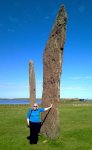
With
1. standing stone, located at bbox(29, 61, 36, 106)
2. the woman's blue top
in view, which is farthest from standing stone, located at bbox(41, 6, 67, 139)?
standing stone, located at bbox(29, 61, 36, 106)

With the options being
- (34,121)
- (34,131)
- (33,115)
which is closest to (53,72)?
(33,115)

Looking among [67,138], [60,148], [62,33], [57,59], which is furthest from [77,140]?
[62,33]

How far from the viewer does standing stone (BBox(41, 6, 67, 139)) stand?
1559 centimetres

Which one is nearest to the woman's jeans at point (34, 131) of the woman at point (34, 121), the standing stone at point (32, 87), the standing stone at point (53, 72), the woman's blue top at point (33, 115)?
the woman at point (34, 121)

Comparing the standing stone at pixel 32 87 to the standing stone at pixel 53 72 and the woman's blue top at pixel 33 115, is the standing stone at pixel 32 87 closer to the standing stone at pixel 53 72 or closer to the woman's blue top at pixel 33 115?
the standing stone at pixel 53 72

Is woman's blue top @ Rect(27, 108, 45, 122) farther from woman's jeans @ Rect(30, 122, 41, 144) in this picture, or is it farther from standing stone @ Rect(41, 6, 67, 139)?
standing stone @ Rect(41, 6, 67, 139)

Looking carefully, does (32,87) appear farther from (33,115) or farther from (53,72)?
(33,115)

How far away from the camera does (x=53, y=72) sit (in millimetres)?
15672

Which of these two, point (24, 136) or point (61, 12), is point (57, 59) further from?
point (24, 136)

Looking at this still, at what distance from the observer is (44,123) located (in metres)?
16.2

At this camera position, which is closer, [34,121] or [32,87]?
[34,121]

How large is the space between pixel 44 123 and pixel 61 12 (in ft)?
20.0

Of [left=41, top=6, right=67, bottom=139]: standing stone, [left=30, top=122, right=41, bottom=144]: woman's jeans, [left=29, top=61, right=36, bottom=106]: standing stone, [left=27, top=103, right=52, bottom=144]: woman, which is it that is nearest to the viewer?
[left=27, top=103, right=52, bottom=144]: woman

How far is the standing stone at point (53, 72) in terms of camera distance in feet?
51.2
